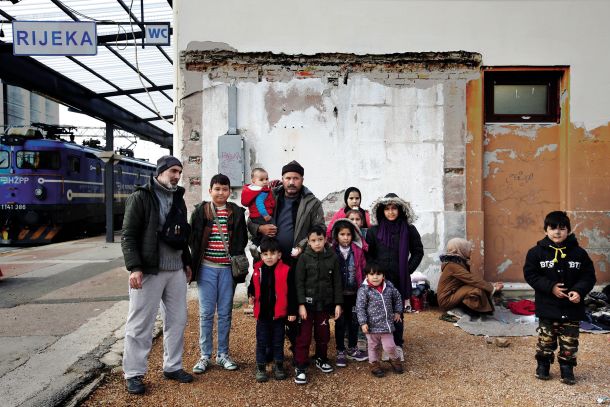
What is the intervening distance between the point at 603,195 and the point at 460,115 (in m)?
2.32

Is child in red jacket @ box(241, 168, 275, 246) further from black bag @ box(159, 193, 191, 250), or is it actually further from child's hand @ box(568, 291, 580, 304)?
child's hand @ box(568, 291, 580, 304)

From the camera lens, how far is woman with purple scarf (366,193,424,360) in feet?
13.6

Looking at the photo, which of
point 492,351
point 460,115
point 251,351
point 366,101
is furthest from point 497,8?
point 251,351

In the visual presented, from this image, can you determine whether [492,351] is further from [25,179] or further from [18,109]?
[18,109]

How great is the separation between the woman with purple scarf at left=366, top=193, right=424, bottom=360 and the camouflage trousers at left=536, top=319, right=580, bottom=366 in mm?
1157

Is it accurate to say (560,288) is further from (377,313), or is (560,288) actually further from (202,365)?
(202,365)

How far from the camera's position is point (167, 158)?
11.8 ft

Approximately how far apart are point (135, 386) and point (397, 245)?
2579 mm

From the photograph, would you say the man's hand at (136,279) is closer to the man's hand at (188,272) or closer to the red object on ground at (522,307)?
the man's hand at (188,272)

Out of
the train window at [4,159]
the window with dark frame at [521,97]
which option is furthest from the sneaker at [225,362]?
the train window at [4,159]

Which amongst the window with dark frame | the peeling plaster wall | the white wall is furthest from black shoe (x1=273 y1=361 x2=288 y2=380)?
the window with dark frame

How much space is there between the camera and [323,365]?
3.81m

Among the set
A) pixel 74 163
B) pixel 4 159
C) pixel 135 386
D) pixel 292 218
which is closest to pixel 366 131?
pixel 292 218

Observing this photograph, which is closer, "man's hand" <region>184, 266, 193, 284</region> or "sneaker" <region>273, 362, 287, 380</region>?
"sneaker" <region>273, 362, 287, 380</region>
